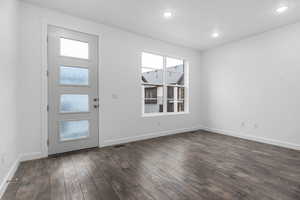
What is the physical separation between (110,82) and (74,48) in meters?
1.07

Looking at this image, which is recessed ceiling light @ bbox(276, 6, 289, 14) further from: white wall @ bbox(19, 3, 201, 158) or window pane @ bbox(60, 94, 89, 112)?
window pane @ bbox(60, 94, 89, 112)

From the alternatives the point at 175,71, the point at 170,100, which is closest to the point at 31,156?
the point at 170,100

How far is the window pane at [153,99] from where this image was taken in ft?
14.4

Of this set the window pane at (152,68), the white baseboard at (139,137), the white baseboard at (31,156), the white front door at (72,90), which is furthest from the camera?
the window pane at (152,68)

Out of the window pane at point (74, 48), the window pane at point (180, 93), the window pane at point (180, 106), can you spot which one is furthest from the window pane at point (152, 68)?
the window pane at point (74, 48)

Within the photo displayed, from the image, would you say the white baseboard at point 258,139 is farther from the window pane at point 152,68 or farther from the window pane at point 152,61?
the window pane at point 152,61

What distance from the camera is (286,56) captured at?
3.43m

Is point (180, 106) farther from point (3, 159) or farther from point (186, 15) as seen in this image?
point (3, 159)

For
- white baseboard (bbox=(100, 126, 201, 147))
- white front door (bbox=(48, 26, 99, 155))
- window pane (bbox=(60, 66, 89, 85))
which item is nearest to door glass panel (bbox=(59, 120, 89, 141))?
white front door (bbox=(48, 26, 99, 155))

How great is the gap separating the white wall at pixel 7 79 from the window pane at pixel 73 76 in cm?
76

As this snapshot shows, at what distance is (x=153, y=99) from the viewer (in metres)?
4.57

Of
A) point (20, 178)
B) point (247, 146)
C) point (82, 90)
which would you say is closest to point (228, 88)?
point (247, 146)

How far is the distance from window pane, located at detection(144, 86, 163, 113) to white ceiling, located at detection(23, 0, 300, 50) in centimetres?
162

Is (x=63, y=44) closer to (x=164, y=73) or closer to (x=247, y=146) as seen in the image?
(x=164, y=73)
